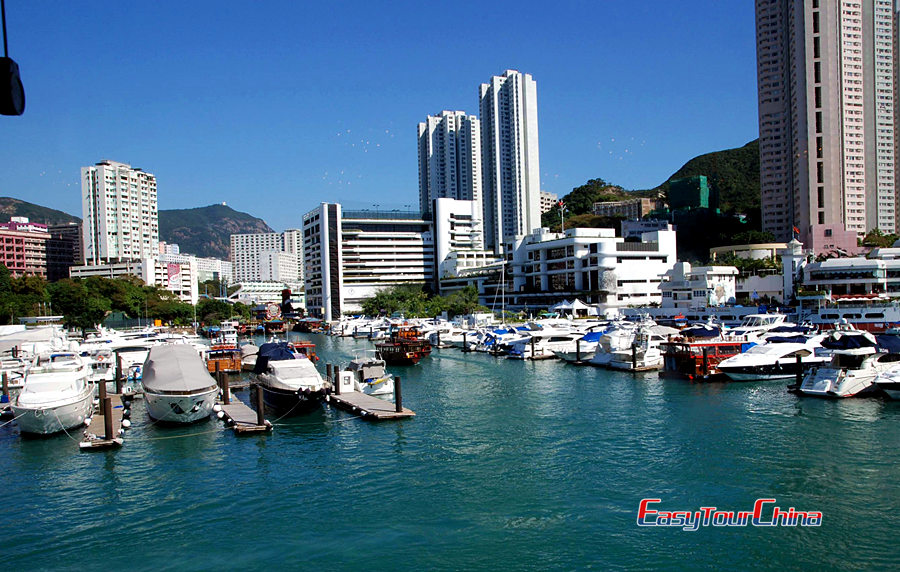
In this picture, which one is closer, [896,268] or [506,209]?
[896,268]

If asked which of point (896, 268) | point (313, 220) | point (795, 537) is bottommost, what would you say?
point (795, 537)

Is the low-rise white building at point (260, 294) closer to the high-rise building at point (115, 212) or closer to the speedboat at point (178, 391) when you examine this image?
the high-rise building at point (115, 212)

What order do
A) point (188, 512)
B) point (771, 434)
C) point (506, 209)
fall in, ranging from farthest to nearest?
point (506, 209) < point (771, 434) < point (188, 512)

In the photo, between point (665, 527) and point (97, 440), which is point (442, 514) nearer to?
point (665, 527)

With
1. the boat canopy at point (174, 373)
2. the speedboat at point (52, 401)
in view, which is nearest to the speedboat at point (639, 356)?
the boat canopy at point (174, 373)

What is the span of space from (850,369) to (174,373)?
30.6 meters

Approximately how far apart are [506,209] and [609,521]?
147m

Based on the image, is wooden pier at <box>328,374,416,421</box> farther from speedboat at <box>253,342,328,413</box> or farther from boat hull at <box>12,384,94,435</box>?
boat hull at <box>12,384,94,435</box>

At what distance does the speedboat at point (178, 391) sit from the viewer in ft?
92.0

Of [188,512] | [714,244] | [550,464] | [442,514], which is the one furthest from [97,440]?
[714,244]

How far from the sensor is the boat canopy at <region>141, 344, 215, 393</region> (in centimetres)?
2841

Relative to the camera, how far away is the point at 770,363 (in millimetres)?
37031

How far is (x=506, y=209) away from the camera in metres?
162

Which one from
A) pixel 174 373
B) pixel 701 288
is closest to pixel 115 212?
pixel 701 288
